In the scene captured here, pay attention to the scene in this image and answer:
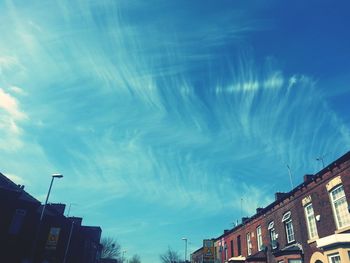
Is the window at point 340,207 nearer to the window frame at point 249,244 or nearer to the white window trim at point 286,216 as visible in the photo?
the white window trim at point 286,216

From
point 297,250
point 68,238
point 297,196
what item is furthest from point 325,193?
point 68,238

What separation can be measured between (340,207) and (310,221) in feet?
11.5

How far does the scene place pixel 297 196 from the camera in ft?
68.8

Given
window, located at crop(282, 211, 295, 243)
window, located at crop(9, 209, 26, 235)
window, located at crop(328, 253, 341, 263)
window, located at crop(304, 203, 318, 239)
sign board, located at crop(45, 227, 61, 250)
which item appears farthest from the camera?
window, located at crop(9, 209, 26, 235)

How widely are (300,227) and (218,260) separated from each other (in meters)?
22.2

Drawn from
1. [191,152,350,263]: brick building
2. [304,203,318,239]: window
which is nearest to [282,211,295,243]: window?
[191,152,350,263]: brick building

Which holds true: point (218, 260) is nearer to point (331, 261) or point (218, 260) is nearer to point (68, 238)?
point (68, 238)

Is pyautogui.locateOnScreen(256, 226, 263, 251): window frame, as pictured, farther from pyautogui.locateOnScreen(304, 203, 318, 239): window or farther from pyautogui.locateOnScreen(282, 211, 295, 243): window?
pyautogui.locateOnScreen(304, 203, 318, 239): window

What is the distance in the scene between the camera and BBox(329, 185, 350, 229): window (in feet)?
51.6

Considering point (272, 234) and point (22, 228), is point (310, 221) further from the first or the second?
point (22, 228)

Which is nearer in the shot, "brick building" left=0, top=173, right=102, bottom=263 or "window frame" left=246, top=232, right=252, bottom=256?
"brick building" left=0, top=173, right=102, bottom=263

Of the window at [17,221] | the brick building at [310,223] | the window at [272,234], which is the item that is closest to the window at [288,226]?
the brick building at [310,223]

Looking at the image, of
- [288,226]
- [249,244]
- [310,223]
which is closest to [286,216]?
[288,226]

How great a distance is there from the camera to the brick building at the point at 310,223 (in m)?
15.8
